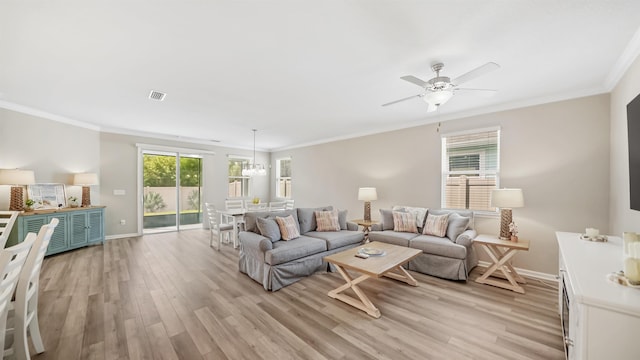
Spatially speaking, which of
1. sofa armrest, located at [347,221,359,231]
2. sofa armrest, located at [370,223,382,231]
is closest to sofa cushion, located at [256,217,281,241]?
sofa armrest, located at [347,221,359,231]

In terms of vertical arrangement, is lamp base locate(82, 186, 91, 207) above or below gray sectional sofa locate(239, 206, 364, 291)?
above

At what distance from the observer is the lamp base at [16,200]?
3908 millimetres

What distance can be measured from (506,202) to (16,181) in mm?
7315

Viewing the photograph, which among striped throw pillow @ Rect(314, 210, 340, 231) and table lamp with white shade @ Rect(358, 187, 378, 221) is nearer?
striped throw pillow @ Rect(314, 210, 340, 231)

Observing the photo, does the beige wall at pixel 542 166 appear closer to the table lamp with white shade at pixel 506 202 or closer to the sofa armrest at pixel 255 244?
the table lamp with white shade at pixel 506 202

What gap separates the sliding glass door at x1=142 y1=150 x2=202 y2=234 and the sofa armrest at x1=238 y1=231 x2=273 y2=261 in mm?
4061

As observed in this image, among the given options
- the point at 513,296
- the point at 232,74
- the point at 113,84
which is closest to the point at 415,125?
the point at 513,296

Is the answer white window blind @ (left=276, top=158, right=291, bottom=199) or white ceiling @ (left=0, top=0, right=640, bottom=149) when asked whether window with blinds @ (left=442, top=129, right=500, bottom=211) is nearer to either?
white ceiling @ (left=0, top=0, right=640, bottom=149)

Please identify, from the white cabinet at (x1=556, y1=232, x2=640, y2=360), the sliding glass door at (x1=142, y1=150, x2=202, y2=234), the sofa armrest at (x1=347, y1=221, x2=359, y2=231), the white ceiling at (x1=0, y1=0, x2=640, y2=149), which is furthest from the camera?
the sliding glass door at (x1=142, y1=150, x2=202, y2=234)

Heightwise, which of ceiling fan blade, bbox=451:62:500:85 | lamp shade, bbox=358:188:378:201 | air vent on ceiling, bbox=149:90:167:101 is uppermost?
air vent on ceiling, bbox=149:90:167:101

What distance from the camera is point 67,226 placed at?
4.48m

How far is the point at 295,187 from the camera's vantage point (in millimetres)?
7605

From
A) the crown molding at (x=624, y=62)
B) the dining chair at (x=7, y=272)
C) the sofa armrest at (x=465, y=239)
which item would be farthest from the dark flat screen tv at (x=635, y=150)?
the dining chair at (x=7, y=272)

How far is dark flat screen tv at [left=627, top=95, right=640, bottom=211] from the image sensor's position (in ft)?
6.06
